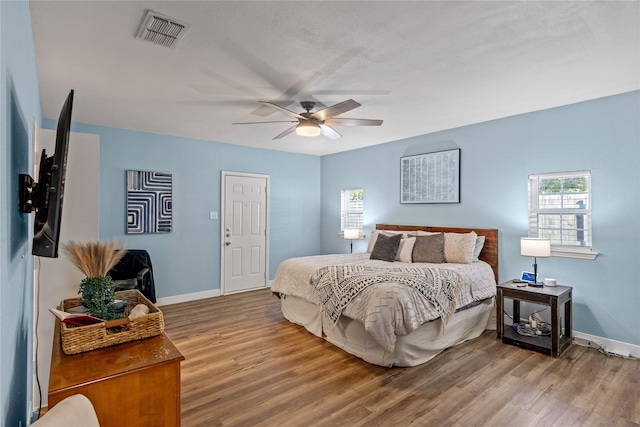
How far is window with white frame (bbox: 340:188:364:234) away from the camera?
602 centimetres

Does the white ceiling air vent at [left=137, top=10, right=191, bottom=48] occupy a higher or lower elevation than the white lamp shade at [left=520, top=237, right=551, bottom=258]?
higher

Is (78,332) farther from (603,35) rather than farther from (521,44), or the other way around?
(603,35)

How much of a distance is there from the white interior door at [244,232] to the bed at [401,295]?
5.49ft

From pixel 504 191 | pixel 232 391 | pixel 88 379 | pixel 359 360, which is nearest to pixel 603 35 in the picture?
pixel 504 191

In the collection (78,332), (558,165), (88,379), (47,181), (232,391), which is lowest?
(232,391)

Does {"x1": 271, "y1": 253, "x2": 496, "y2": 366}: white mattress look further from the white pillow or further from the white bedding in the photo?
the white pillow

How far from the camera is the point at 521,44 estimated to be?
7.54 ft

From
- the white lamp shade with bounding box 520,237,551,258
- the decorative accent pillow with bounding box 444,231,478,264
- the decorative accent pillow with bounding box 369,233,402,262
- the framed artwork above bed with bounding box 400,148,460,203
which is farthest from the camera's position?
the framed artwork above bed with bounding box 400,148,460,203

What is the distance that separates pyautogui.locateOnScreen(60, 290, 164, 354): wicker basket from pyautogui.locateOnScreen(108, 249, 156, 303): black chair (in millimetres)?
3001

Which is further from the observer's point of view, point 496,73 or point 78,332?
point 496,73

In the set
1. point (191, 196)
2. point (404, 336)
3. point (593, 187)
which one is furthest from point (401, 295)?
point (191, 196)

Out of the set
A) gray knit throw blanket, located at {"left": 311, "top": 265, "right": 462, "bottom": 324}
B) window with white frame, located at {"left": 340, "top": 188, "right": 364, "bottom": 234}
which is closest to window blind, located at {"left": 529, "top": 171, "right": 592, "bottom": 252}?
gray knit throw blanket, located at {"left": 311, "top": 265, "right": 462, "bottom": 324}

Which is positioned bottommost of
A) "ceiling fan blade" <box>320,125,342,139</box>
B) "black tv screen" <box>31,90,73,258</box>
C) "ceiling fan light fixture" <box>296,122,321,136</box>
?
"black tv screen" <box>31,90,73,258</box>

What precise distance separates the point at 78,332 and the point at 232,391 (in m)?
1.57
